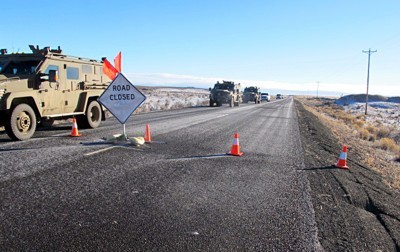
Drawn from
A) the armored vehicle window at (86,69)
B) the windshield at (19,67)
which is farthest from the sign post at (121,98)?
the armored vehicle window at (86,69)

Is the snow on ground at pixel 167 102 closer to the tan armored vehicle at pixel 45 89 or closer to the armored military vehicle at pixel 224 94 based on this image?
the armored military vehicle at pixel 224 94

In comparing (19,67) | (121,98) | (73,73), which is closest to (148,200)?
(121,98)

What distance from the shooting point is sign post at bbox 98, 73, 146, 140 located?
10354mm

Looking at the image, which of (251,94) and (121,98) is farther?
(251,94)

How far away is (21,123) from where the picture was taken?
9.74 meters

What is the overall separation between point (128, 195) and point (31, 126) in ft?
20.1

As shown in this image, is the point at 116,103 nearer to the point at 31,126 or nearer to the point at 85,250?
the point at 31,126

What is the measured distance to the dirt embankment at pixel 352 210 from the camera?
4.25 meters

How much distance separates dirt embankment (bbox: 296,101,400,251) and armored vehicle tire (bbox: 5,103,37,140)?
7288mm

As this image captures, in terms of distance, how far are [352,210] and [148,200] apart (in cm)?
306

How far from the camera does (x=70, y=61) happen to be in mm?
11969

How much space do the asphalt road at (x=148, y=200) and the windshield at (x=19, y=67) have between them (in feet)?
9.27

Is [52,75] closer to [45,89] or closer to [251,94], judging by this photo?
[45,89]

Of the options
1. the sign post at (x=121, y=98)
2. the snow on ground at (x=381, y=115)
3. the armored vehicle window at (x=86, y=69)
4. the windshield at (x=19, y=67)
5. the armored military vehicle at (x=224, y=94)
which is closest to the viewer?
the sign post at (x=121, y=98)
